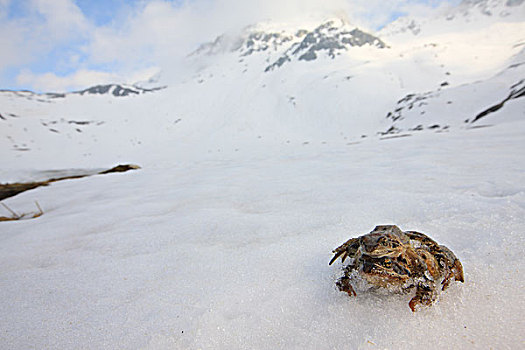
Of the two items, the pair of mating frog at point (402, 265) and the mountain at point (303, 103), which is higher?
the mountain at point (303, 103)

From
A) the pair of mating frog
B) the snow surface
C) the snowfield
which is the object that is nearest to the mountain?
the snow surface

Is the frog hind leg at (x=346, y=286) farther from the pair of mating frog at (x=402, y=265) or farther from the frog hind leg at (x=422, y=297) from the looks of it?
the frog hind leg at (x=422, y=297)

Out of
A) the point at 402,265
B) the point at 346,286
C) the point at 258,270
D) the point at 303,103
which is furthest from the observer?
the point at 303,103

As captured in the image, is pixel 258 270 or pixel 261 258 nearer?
pixel 258 270

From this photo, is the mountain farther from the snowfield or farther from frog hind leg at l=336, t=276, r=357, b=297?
frog hind leg at l=336, t=276, r=357, b=297

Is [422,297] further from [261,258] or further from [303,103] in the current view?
[303,103]

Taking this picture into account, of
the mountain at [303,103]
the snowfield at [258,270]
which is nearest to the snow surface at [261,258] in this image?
the snowfield at [258,270]

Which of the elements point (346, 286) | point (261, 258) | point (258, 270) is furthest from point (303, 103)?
point (346, 286)

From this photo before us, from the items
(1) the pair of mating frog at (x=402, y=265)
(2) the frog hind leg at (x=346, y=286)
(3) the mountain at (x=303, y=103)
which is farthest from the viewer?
(3) the mountain at (x=303, y=103)
